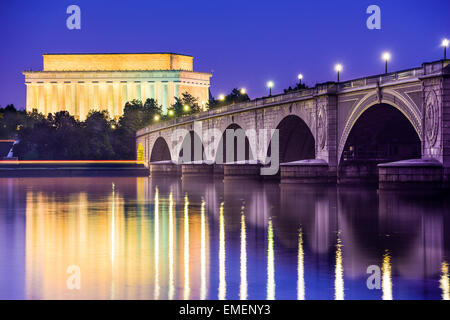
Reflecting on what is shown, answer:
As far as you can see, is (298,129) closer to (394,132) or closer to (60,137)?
(394,132)

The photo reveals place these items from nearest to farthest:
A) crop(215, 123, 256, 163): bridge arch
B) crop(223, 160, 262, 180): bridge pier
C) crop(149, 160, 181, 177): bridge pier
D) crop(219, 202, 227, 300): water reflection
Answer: crop(219, 202, 227, 300): water reflection < crop(223, 160, 262, 180): bridge pier < crop(215, 123, 256, 163): bridge arch < crop(149, 160, 181, 177): bridge pier

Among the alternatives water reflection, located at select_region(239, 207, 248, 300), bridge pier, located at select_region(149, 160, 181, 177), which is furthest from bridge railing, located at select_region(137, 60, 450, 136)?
water reflection, located at select_region(239, 207, 248, 300)

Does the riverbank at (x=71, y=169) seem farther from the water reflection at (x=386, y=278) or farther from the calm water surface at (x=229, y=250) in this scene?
the water reflection at (x=386, y=278)

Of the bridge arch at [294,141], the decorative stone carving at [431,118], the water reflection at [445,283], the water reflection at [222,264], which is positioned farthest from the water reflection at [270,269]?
the bridge arch at [294,141]

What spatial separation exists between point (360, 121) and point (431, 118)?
14.2 meters

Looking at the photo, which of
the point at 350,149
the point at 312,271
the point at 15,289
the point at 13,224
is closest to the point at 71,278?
the point at 15,289

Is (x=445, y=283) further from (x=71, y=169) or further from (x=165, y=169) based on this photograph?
(x=71, y=169)

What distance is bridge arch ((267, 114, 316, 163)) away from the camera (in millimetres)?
83500

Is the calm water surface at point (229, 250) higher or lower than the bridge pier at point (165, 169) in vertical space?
lower

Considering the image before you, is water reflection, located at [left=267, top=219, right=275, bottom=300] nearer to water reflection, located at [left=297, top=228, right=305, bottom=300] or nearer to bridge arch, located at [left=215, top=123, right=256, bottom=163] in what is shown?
water reflection, located at [left=297, top=228, right=305, bottom=300]

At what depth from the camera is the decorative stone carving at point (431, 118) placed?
165 feet

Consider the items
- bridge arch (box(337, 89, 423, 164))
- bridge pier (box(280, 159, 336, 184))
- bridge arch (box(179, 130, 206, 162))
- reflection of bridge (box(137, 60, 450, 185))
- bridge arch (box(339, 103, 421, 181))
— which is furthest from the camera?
bridge arch (box(179, 130, 206, 162))

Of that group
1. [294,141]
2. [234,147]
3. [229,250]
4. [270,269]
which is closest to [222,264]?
[270,269]

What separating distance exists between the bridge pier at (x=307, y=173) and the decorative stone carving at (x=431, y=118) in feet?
56.5
